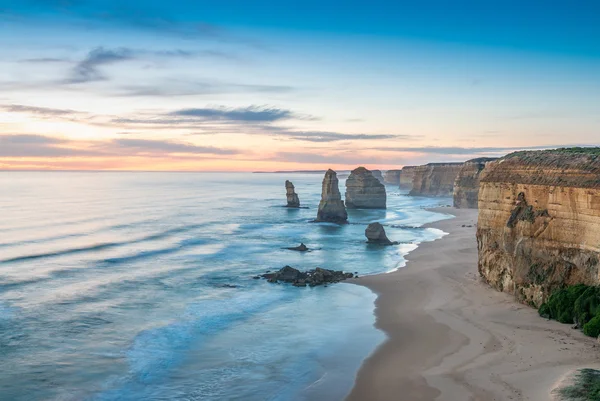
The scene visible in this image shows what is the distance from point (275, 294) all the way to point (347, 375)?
17.7 m

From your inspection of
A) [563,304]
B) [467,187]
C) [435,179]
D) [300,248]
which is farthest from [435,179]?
[563,304]

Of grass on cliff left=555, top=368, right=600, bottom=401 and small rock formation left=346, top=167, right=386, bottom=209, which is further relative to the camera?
small rock formation left=346, top=167, right=386, bottom=209

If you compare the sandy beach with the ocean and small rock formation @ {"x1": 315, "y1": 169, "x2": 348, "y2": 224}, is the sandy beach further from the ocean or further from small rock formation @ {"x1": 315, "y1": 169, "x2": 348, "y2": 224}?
small rock formation @ {"x1": 315, "y1": 169, "x2": 348, "y2": 224}

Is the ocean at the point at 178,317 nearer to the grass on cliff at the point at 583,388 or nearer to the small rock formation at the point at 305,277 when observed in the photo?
the small rock formation at the point at 305,277

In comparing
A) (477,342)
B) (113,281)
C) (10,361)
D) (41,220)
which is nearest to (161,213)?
(41,220)

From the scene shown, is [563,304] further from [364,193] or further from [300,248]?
[364,193]

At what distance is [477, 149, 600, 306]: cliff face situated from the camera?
29734mm

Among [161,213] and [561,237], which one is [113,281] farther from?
[161,213]

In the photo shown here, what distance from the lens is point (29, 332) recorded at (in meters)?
32.4

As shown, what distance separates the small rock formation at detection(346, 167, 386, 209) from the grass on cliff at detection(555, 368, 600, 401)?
94.6m

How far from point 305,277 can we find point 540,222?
21384mm

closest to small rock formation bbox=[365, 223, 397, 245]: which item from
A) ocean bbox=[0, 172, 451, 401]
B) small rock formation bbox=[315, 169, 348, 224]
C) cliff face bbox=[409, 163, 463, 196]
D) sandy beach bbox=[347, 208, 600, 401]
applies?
ocean bbox=[0, 172, 451, 401]

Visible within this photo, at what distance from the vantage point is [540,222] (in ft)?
108

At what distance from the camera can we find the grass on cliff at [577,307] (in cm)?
2672
